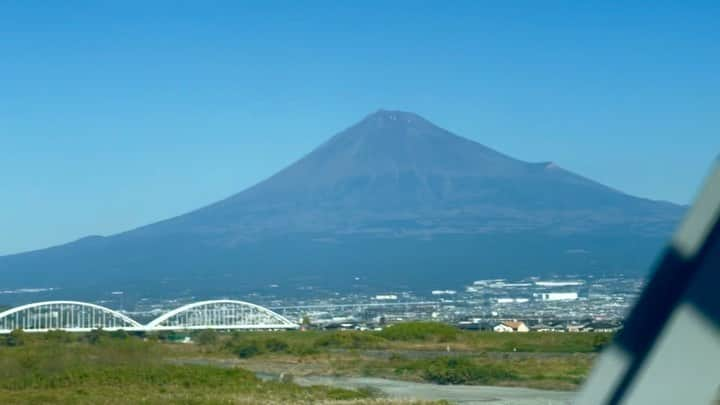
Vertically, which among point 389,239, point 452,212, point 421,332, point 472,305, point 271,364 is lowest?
point 271,364

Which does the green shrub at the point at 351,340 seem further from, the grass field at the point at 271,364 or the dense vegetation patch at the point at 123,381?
the dense vegetation patch at the point at 123,381

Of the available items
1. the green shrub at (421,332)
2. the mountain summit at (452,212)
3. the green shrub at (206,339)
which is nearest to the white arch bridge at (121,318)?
the green shrub at (206,339)

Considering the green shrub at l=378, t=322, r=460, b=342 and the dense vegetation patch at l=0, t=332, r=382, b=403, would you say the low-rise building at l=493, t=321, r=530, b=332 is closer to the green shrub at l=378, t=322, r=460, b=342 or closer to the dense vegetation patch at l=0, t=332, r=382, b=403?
the green shrub at l=378, t=322, r=460, b=342

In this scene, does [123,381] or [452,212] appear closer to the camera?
[123,381]

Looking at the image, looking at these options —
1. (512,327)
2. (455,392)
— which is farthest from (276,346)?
(455,392)

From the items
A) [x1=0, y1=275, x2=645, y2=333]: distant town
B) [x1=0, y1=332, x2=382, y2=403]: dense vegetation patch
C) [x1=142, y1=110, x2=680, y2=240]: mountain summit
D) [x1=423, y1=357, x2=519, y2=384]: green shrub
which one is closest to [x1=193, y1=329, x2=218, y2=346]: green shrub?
[x1=0, y1=275, x2=645, y2=333]: distant town

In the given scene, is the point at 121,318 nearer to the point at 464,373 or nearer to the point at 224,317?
the point at 224,317

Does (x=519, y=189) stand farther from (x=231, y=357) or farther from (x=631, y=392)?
(x=631, y=392)
